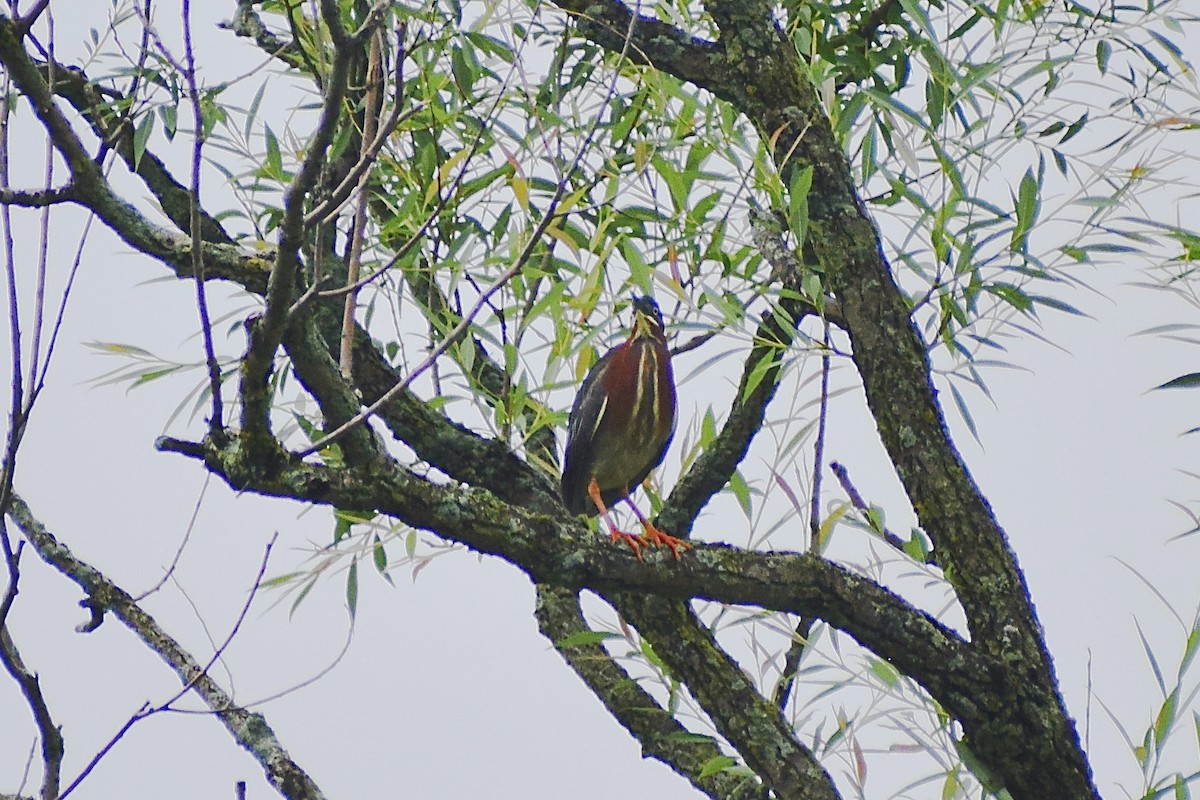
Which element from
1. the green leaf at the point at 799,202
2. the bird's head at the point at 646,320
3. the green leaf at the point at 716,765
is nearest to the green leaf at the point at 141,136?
the bird's head at the point at 646,320

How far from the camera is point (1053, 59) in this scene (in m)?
2.26

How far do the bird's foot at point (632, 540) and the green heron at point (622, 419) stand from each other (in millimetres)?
310

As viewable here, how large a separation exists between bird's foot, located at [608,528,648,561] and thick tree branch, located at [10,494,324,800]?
2.06 ft

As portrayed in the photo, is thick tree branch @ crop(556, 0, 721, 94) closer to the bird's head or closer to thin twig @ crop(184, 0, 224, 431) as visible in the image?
the bird's head

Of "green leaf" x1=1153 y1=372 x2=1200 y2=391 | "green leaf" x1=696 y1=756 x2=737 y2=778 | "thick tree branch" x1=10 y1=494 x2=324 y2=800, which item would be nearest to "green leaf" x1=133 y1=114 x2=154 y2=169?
"thick tree branch" x1=10 y1=494 x2=324 y2=800

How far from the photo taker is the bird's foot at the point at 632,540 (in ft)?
5.93

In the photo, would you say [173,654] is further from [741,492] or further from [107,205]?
[741,492]

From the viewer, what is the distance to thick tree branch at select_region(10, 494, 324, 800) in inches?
80.3

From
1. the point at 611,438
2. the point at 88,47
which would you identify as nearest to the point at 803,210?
the point at 611,438

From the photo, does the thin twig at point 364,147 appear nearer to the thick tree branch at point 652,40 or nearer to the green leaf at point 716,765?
the thick tree branch at point 652,40

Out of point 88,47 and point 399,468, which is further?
point 88,47

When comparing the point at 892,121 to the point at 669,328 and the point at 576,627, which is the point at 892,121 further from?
the point at 576,627

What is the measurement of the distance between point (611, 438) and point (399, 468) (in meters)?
1.37

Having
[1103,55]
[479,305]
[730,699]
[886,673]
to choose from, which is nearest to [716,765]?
[730,699]
